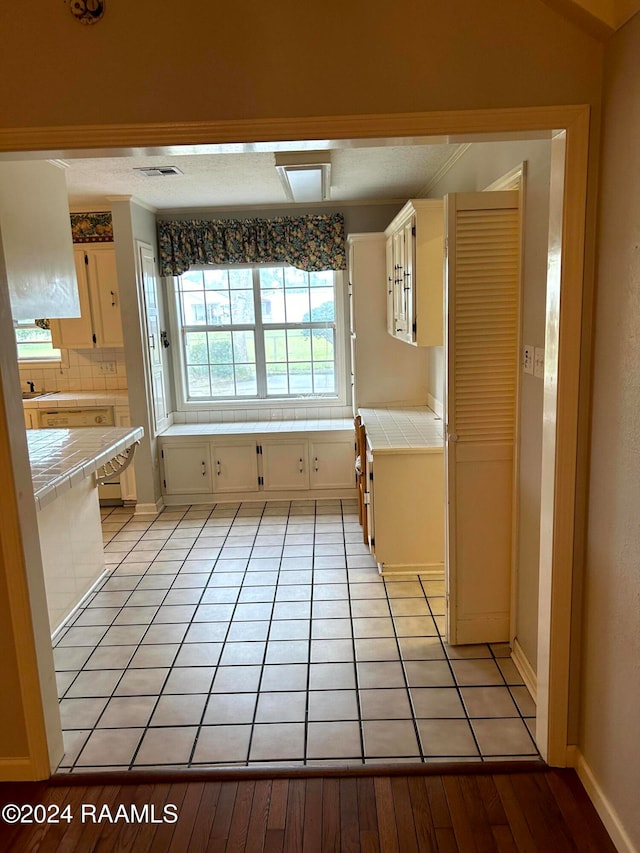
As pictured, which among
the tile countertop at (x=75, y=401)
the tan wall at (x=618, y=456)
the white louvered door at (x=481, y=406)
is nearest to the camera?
the tan wall at (x=618, y=456)

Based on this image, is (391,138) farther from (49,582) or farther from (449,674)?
(49,582)

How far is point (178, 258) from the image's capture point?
5.25 metres

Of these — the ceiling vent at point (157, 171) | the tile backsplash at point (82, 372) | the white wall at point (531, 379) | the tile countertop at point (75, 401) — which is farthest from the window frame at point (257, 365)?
the white wall at point (531, 379)

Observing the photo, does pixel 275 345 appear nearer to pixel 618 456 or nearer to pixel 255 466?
pixel 255 466

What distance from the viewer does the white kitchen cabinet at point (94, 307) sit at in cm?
494

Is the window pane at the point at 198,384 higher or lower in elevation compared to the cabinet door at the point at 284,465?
higher

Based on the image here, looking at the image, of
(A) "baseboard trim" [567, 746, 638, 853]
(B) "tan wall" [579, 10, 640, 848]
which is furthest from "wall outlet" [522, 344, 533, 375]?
(A) "baseboard trim" [567, 746, 638, 853]

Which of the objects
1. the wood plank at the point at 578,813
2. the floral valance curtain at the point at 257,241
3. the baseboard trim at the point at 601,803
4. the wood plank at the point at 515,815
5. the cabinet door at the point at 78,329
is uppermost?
the floral valance curtain at the point at 257,241

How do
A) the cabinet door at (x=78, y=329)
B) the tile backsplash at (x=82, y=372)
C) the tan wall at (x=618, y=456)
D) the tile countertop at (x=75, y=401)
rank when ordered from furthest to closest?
the tile backsplash at (x=82, y=372) < the cabinet door at (x=78, y=329) < the tile countertop at (x=75, y=401) < the tan wall at (x=618, y=456)

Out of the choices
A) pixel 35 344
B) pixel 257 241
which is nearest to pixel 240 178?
pixel 257 241

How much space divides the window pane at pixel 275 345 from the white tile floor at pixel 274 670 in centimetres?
204

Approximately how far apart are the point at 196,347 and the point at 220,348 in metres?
0.22

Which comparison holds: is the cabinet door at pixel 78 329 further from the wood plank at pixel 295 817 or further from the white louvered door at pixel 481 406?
the wood plank at pixel 295 817

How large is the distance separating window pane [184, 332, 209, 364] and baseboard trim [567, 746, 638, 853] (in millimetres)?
4379
